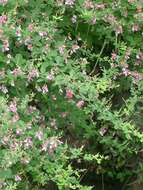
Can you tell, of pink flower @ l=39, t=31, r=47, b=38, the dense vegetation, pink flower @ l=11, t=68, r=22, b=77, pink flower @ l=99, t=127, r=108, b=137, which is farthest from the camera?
pink flower @ l=99, t=127, r=108, b=137

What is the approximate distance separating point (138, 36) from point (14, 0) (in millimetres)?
809

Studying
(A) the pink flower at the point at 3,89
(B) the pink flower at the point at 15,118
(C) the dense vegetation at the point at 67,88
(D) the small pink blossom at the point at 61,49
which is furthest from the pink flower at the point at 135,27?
(B) the pink flower at the point at 15,118

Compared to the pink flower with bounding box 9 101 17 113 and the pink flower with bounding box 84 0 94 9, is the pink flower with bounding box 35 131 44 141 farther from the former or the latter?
the pink flower with bounding box 84 0 94 9

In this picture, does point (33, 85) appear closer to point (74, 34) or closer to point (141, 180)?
point (74, 34)

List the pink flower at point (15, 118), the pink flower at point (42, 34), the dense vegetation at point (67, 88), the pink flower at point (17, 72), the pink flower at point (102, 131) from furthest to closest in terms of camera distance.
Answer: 1. the pink flower at point (102, 131)
2. the pink flower at point (42, 34)
3. the pink flower at point (17, 72)
4. the dense vegetation at point (67, 88)
5. the pink flower at point (15, 118)

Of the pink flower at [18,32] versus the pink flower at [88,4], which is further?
the pink flower at [88,4]

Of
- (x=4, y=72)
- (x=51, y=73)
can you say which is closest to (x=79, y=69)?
(x=51, y=73)

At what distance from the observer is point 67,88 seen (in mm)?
2977

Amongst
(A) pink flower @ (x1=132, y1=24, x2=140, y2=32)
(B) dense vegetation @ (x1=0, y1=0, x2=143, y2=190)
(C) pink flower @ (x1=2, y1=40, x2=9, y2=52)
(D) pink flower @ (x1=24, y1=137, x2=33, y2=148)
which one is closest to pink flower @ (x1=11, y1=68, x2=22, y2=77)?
(B) dense vegetation @ (x1=0, y1=0, x2=143, y2=190)

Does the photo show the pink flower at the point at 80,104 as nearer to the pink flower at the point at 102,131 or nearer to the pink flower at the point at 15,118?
the pink flower at the point at 102,131

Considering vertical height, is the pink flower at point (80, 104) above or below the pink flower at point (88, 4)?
below

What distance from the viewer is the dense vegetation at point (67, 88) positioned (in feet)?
9.10

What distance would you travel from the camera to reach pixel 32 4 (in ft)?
10.6

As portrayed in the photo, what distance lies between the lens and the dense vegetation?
9.10 feet
